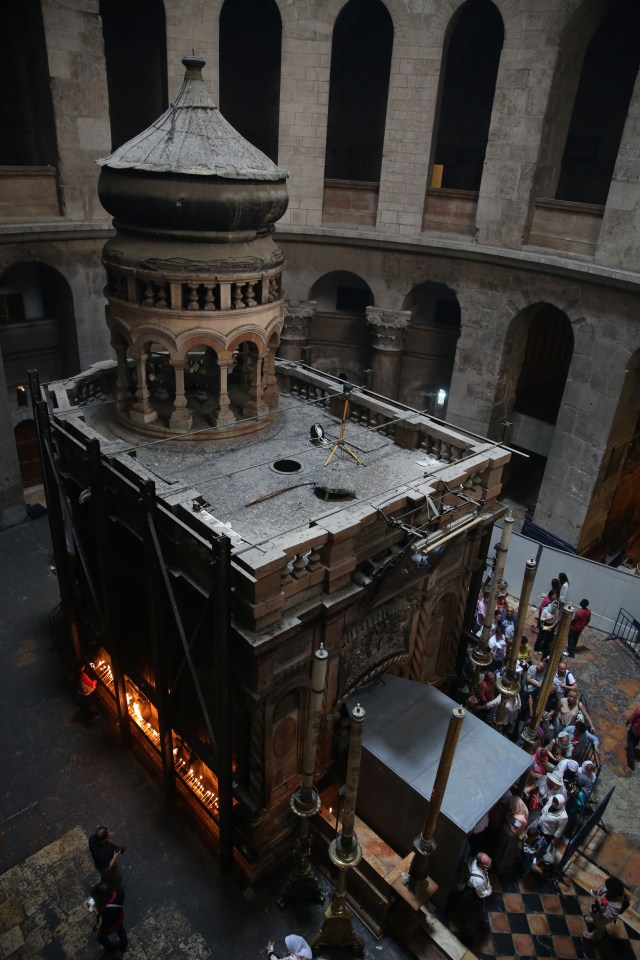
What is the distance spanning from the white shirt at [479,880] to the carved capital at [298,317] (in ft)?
62.5

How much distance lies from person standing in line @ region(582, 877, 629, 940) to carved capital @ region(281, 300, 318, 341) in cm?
2006

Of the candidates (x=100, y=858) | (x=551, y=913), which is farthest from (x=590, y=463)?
(x=100, y=858)

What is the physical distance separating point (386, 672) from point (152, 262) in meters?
9.91

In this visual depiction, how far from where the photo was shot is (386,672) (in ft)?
48.5

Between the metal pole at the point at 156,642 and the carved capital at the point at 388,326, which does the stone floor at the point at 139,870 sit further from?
the carved capital at the point at 388,326

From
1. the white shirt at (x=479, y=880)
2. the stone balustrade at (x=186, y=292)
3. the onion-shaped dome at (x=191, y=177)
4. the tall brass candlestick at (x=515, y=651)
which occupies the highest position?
the onion-shaped dome at (x=191, y=177)

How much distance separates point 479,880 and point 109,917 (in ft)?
21.2

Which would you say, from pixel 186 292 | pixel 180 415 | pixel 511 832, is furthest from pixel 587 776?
pixel 186 292

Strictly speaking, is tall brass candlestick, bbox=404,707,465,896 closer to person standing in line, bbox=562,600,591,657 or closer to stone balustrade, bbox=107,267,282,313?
stone balustrade, bbox=107,267,282,313

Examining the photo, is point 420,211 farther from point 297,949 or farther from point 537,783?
point 297,949

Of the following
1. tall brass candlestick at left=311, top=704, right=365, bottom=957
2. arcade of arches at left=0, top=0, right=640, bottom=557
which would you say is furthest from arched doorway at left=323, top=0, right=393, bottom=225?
tall brass candlestick at left=311, top=704, right=365, bottom=957

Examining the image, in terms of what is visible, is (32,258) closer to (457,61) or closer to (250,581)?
(250,581)

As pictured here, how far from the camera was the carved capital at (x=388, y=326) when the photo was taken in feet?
83.6

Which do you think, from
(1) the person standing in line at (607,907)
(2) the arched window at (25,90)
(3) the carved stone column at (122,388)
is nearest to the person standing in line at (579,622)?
(1) the person standing in line at (607,907)
